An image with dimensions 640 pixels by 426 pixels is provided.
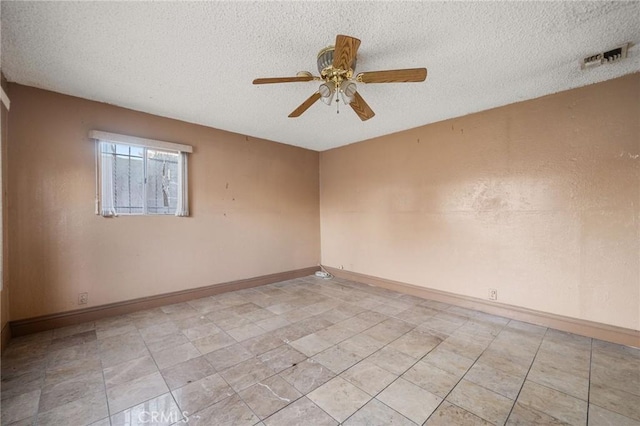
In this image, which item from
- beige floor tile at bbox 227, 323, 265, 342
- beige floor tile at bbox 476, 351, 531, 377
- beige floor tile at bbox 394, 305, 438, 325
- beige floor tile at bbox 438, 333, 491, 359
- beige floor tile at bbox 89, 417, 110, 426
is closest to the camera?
beige floor tile at bbox 89, 417, 110, 426

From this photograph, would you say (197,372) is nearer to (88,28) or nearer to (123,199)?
(123,199)

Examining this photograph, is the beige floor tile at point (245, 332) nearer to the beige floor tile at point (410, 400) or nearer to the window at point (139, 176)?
the beige floor tile at point (410, 400)

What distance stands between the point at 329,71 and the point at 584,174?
290cm

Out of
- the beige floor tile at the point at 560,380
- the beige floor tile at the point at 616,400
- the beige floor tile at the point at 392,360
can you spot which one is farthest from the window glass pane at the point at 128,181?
the beige floor tile at the point at 616,400

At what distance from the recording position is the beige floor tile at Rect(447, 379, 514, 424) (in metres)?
1.58

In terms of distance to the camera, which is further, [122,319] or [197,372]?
[122,319]

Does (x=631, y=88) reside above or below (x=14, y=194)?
above

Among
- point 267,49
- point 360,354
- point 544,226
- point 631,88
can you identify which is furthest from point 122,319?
point 631,88

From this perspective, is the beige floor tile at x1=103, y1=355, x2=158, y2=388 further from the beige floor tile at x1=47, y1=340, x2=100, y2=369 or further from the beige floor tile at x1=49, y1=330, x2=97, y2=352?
the beige floor tile at x1=49, y1=330, x2=97, y2=352

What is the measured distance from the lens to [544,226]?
9.34 ft

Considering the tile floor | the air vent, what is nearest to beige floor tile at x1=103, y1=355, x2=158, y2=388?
the tile floor

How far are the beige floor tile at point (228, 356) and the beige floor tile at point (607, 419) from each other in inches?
96.5

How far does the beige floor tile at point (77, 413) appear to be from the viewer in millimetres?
1525

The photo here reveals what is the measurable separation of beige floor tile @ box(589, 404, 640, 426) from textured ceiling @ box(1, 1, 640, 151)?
2668 millimetres
